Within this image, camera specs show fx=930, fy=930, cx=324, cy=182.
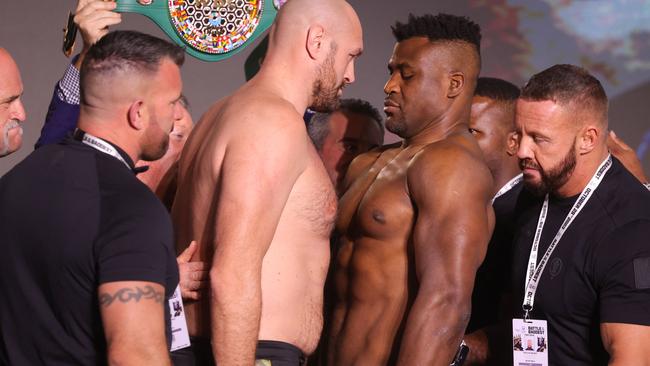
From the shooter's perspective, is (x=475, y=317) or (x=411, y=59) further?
(x=475, y=317)

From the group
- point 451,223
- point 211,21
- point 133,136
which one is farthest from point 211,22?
point 133,136

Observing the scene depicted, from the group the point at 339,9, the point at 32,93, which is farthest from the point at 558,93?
the point at 32,93

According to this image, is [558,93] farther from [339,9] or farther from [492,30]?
[492,30]

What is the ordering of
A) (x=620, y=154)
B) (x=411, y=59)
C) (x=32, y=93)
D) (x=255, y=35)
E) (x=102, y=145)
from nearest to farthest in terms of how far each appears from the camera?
(x=102, y=145), (x=411, y=59), (x=620, y=154), (x=255, y=35), (x=32, y=93)

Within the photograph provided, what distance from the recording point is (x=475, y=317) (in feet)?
10.8

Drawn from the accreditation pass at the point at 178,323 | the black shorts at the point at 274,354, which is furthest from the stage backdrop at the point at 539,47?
the accreditation pass at the point at 178,323

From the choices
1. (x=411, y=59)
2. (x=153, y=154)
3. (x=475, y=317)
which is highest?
(x=411, y=59)

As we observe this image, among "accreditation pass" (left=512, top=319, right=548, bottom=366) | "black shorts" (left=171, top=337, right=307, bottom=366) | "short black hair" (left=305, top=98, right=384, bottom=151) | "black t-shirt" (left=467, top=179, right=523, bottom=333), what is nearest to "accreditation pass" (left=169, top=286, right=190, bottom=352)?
"black shorts" (left=171, top=337, right=307, bottom=366)

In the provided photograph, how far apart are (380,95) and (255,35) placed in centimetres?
103

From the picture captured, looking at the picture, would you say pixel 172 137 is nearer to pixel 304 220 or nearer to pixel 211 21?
pixel 211 21

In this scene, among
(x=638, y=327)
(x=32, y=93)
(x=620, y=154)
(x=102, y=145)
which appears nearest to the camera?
(x=102, y=145)

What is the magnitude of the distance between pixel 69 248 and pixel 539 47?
332 cm

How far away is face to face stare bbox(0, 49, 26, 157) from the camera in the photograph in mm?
2174

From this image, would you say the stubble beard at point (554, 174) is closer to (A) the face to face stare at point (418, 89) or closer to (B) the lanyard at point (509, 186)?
(A) the face to face stare at point (418, 89)
